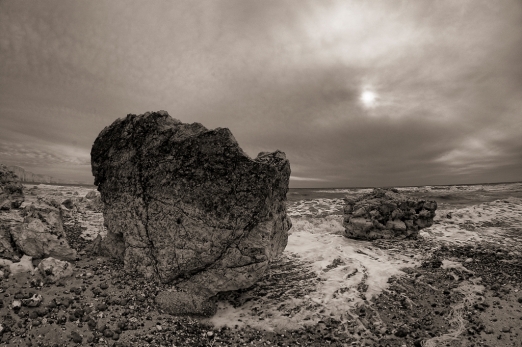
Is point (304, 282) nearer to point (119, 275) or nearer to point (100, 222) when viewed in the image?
point (119, 275)

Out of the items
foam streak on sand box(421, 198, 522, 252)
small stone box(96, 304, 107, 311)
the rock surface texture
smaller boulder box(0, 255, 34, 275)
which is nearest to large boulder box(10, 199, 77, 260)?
smaller boulder box(0, 255, 34, 275)

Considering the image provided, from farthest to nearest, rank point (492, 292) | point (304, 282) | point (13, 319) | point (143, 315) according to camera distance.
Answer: point (304, 282) < point (492, 292) < point (143, 315) < point (13, 319)

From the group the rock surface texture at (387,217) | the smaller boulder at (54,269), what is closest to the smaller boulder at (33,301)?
the smaller boulder at (54,269)

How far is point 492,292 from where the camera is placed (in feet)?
25.2

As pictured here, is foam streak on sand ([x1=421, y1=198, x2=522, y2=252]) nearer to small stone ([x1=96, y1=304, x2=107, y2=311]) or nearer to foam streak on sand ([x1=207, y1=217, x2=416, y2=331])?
foam streak on sand ([x1=207, y1=217, x2=416, y2=331])

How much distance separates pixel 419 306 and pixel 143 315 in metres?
6.86

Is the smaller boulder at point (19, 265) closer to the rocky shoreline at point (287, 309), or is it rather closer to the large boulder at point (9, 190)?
the rocky shoreline at point (287, 309)

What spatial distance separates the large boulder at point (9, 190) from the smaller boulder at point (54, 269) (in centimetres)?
511

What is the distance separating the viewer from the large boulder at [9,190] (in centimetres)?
970

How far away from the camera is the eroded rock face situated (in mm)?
6699

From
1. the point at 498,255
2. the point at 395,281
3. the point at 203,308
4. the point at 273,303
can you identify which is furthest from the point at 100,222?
the point at 498,255

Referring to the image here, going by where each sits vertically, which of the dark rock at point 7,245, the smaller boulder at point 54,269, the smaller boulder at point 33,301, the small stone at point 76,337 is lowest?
the small stone at point 76,337

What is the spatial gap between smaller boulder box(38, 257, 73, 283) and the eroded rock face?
1321mm

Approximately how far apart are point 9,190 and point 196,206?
A: 29.3 ft
